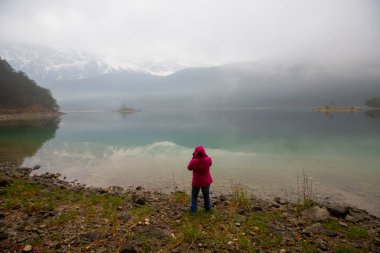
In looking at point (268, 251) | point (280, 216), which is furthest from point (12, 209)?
point (280, 216)

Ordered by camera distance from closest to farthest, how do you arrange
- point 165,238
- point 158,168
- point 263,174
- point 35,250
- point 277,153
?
point 35,250, point 165,238, point 263,174, point 158,168, point 277,153

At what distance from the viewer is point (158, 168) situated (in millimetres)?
22078

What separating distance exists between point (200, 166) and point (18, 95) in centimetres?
12880

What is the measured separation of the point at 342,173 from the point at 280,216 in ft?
41.2

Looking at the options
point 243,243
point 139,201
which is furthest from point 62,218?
point 243,243

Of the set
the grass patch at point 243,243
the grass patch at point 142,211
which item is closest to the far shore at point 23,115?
the grass patch at point 142,211

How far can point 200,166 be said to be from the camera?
9836 mm

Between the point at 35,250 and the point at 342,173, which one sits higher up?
the point at 35,250

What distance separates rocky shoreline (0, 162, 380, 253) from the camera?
7492 millimetres

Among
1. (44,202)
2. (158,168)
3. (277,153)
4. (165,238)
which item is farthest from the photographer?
(277,153)

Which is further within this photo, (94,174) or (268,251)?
(94,174)

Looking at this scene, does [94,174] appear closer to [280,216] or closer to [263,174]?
[263,174]

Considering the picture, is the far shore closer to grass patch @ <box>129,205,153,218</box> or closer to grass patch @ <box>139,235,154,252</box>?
grass patch @ <box>129,205,153,218</box>

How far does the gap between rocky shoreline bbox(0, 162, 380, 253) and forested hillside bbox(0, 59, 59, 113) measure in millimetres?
117418
